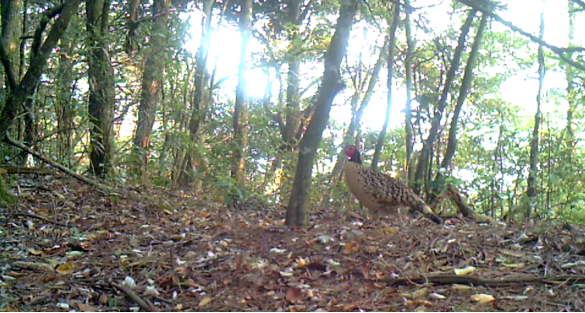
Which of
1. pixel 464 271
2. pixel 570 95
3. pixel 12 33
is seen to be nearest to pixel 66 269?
pixel 464 271

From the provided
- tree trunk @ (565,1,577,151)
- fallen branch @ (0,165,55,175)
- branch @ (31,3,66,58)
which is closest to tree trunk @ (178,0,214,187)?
fallen branch @ (0,165,55,175)

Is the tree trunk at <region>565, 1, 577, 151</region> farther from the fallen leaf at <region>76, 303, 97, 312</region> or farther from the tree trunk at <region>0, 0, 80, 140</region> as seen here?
the fallen leaf at <region>76, 303, 97, 312</region>

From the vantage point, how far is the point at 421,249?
420cm

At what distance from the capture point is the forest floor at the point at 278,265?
3.43 metres

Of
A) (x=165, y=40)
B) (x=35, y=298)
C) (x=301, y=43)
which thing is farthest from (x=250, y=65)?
(x=35, y=298)

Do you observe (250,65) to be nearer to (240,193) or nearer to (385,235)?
(240,193)

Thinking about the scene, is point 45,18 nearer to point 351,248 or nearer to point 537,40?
point 351,248

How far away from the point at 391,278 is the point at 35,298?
7.76 feet

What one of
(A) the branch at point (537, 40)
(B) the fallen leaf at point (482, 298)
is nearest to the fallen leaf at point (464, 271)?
(B) the fallen leaf at point (482, 298)

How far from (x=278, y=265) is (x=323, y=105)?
1.44m

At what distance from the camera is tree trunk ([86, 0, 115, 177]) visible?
22.8 ft

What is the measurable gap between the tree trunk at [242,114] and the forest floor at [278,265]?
298 cm

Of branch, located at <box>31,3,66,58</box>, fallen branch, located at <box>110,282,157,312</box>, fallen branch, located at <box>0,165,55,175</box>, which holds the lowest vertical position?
fallen branch, located at <box>110,282,157,312</box>

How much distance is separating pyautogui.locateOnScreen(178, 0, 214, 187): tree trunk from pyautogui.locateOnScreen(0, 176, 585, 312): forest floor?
10.2ft
